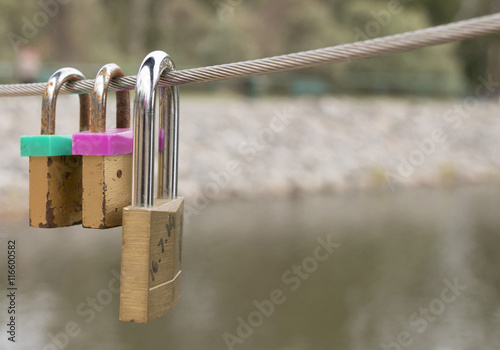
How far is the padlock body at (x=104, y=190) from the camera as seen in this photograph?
1.18m

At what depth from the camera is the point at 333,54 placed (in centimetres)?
115

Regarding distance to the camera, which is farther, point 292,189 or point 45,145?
point 292,189

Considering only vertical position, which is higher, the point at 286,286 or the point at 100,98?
the point at 100,98

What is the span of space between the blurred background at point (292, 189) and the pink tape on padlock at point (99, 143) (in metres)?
3.13

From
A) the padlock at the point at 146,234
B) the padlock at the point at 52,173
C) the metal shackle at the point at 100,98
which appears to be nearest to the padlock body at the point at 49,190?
the padlock at the point at 52,173

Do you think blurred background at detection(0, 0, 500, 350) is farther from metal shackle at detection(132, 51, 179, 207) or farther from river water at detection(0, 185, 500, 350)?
metal shackle at detection(132, 51, 179, 207)

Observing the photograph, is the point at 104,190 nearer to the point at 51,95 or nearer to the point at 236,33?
the point at 51,95

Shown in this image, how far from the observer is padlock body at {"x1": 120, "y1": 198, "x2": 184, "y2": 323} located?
1111 millimetres

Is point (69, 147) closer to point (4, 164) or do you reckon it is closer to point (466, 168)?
point (4, 164)

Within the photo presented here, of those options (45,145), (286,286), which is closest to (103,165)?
(45,145)

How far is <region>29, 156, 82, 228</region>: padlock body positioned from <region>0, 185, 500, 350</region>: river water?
302 cm

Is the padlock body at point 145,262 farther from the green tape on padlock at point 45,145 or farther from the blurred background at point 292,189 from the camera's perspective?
the blurred background at point 292,189

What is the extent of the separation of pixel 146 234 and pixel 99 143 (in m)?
0.20

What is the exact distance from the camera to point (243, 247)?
6949mm
